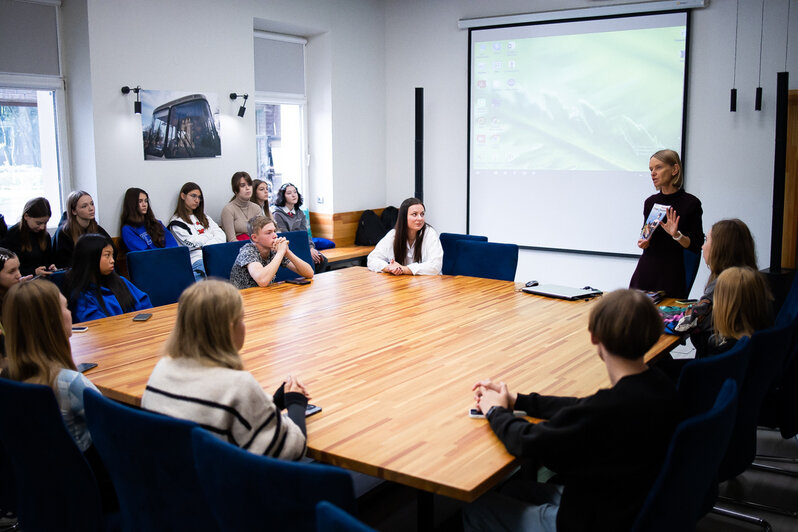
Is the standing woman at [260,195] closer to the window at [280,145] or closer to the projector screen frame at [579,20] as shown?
the window at [280,145]

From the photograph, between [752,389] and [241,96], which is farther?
[241,96]

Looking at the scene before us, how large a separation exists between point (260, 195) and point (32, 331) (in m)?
4.88

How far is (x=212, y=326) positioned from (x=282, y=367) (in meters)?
0.92

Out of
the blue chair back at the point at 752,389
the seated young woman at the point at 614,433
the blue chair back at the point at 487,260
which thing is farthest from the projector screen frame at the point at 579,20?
the seated young woman at the point at 614,433

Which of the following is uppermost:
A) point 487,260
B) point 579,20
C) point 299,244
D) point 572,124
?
point 579,20

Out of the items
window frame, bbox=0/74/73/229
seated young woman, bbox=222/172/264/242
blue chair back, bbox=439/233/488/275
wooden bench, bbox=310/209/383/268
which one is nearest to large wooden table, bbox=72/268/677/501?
blue chair back, bbox=439/233/488/275

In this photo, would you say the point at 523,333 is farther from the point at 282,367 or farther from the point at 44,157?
the point at 44,157

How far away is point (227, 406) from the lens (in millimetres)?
2078

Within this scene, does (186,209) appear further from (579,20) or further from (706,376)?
(706,376)

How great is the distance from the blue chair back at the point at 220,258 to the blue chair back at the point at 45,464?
2.66 meters

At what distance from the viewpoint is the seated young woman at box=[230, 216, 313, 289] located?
4699 millimetres

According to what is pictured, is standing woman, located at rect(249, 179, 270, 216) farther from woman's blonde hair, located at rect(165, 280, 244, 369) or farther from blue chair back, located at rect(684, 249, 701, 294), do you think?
woman's blonde hair, located at rect(165, 280, 244, 369)

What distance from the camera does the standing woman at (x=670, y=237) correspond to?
464 cm

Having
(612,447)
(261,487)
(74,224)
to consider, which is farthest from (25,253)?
(612,447)
